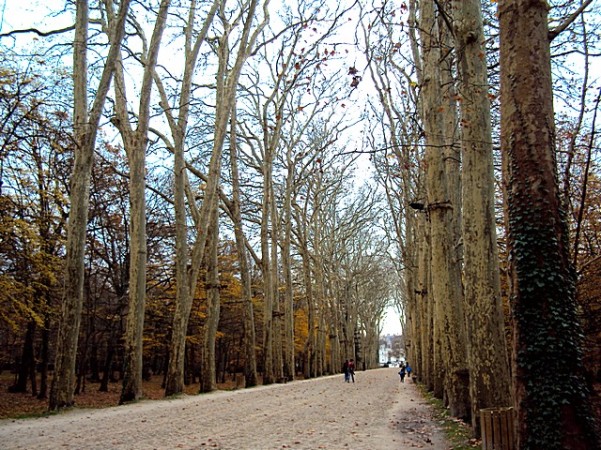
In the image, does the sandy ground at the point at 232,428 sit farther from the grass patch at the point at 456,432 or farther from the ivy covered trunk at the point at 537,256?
the ivy covered trunk at the point at 537,256

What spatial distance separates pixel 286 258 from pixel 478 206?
896 inches

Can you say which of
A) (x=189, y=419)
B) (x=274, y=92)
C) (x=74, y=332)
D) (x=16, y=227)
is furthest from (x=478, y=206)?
(x=274, y=92)

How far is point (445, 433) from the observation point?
27.6 feet

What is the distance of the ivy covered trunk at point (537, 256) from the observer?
4.16 m

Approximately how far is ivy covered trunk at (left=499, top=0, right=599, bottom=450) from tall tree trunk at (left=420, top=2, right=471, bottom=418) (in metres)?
4.37

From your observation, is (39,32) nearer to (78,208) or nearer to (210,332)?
(78,208)

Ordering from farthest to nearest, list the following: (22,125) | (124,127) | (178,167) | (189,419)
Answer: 1. (178,167)
2. (124,127)
3. (22,125)
4. (189,419)

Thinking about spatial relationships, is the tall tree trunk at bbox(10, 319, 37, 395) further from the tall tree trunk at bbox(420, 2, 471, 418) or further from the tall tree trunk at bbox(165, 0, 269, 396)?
the tall tree trunk at bbox(420, 2, 471, 418)

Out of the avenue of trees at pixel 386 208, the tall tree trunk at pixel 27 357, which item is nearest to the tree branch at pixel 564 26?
the avenue of trees at pixel 386 208

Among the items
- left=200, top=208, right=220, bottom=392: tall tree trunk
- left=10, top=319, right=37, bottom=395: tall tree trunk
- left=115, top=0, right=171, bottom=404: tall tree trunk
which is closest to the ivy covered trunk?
left=115, top=0, right=171, bottom=404: tall tree trunk

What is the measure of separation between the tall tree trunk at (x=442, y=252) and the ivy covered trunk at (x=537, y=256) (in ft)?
14.3

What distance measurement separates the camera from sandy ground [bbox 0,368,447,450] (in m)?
7.80

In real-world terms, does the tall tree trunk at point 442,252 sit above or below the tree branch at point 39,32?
below

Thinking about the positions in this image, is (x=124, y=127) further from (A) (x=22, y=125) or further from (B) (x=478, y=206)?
(B) (x=478, y=206)
